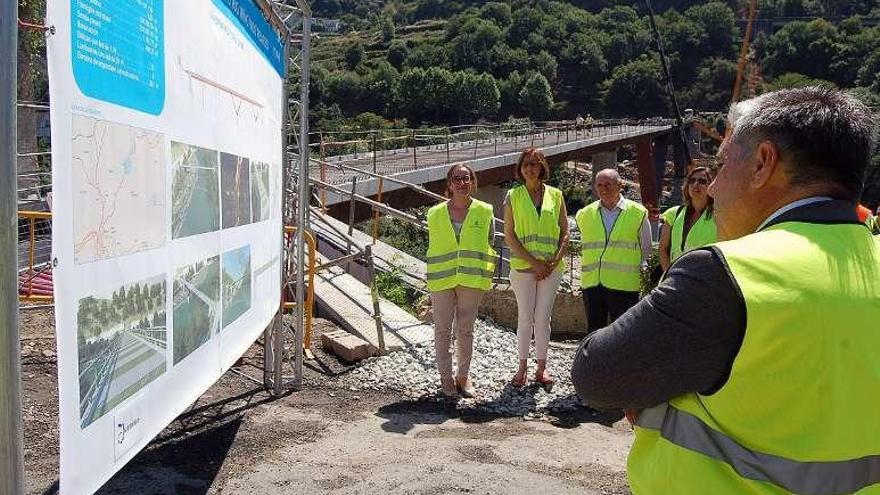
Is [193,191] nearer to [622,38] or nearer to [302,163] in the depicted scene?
[302,163]

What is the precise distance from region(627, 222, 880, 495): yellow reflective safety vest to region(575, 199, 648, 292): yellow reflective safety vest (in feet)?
14.3

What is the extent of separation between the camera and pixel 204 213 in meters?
3.06

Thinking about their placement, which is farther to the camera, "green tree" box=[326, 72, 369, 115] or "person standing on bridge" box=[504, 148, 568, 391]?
"green tree" box=[326, 72, 369, 115]

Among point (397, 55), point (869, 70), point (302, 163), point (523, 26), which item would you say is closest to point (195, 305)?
point (302, 163)

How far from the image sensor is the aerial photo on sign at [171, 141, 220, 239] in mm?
2686

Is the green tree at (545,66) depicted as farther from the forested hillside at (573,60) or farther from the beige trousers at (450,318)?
the beige trousers at (450,318)

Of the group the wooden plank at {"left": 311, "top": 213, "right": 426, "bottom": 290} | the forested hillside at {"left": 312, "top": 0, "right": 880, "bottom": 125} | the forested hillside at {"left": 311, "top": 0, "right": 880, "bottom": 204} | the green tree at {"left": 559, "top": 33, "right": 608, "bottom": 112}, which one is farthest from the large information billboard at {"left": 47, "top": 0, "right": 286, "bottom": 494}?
the green tree at {"left": 559, "top": 33, "right": 608, "bottom": 112}

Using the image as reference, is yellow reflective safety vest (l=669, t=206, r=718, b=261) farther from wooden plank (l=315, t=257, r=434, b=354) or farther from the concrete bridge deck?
the concrete bridge deck

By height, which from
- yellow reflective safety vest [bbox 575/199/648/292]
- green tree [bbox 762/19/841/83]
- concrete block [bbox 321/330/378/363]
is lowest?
concrete block [bbox 321/330/378/363]

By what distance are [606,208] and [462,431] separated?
2082mm

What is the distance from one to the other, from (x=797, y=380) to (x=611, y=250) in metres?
4.56

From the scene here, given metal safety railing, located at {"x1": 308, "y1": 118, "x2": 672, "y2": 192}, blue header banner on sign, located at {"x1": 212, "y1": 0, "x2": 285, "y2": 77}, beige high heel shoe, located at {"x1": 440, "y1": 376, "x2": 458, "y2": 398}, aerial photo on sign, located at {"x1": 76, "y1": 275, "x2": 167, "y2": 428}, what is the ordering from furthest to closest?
1. metal safety railing, located at {"x1": 308, "y1": 118, "x2": 672, "y2": 192}
2. beige high heel shoe, located at {"x1": 440, "y1": 376, "x2": 458, "y2": 398}
3. blue header banner on sign, located at {"x1": 212, "y1": 0, "x2": 285, "y2": 77}
4. aerial photo on sign, located at {"x1": 76, "y1": 275, "x2": 167, "y2": 428}

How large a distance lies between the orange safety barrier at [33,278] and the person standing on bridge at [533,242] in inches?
154

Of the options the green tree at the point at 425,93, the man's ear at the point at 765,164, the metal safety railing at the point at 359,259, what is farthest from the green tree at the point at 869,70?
the man's ear at the point at 765,164
